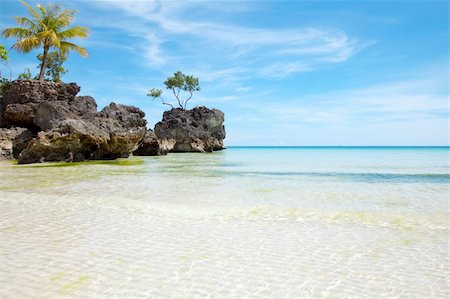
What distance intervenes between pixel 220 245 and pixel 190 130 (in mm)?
39363

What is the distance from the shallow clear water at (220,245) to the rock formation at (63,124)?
11113 millimetres

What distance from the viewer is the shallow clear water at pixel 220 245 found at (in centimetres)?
355

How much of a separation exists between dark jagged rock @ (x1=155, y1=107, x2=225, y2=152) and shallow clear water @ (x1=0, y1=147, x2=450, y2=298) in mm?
31938

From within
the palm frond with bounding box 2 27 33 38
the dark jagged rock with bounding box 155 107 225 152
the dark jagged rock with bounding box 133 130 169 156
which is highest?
the palm frond with bounding box 2 27 33 38

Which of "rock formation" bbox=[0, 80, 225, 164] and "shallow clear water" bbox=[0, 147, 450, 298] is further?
"rock formation" bbox=[0, 80, 225, 164]

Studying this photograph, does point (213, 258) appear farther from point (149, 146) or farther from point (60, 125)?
point (149, 146)

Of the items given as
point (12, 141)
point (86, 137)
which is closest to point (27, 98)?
point (12, 141)

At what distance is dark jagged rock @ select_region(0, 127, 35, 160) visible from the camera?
2105cm

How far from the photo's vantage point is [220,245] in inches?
194

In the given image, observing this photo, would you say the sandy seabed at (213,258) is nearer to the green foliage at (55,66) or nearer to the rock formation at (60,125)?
the rock formation at (60,125)

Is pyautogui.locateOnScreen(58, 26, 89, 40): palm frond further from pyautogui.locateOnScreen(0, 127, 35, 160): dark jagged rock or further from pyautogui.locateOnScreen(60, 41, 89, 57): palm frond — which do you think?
pyautogui.locateOnScreen(0, 127, 35, 160): dark jagged rock

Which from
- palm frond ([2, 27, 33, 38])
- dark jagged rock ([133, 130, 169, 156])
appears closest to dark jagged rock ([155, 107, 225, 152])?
dark jagged rock ([133, 130, 169, 156])

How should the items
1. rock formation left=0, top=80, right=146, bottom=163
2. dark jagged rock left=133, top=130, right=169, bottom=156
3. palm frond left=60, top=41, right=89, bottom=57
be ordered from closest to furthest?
rock formation left=0, top=80, right=146, bottom=163 < palm frond left=60, top=41, right=89, bottom=57 < dark jagged rock left=133, top=130, right=169, bottom=156

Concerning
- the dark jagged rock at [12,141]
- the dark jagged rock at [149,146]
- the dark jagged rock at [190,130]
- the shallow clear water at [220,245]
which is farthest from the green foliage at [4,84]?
the shallow clear water at [220,245]
